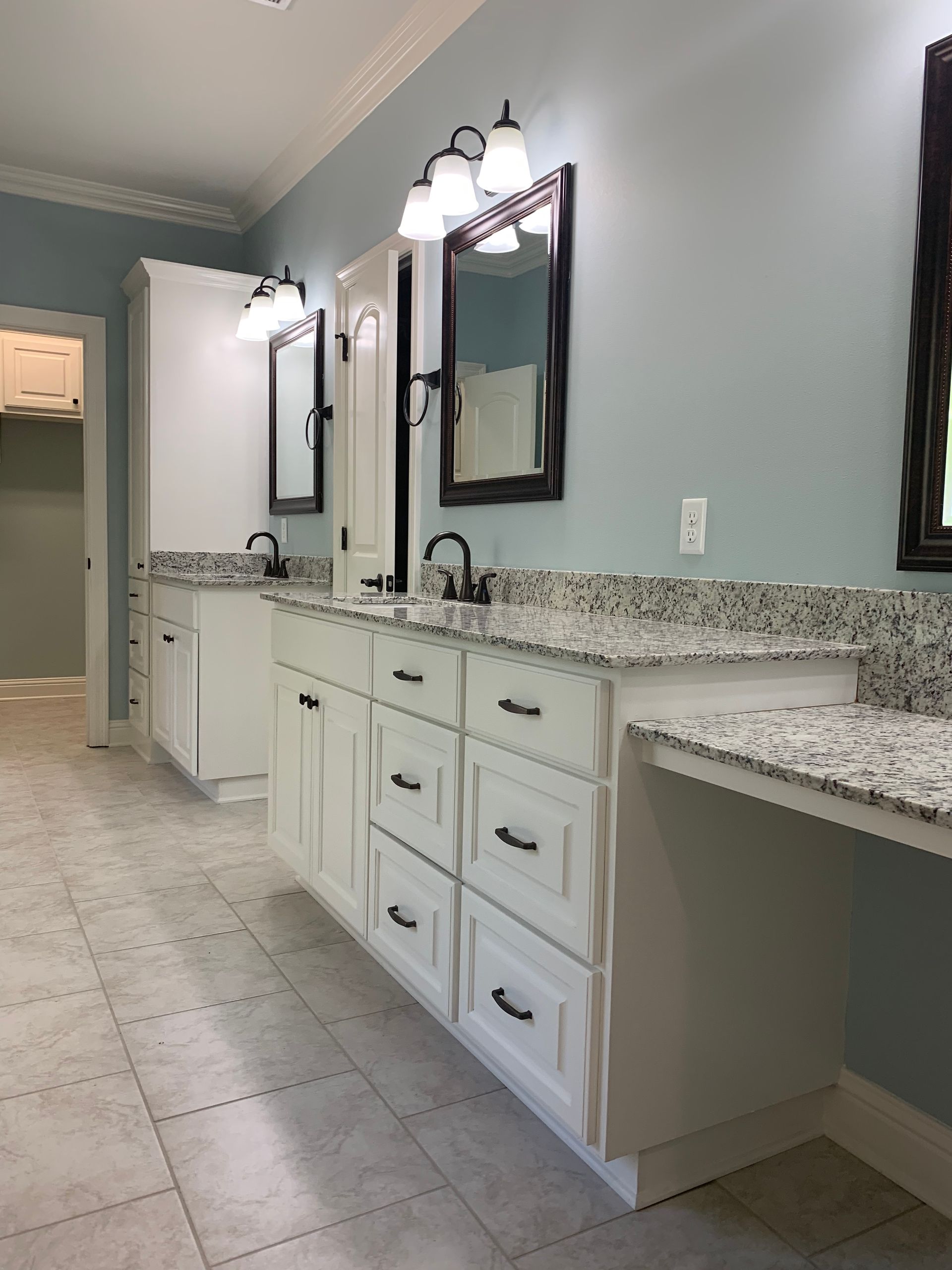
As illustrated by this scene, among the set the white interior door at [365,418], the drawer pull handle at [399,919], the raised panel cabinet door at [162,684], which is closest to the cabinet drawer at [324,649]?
the drawer pull handle at [399,919]

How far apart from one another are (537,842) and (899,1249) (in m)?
0.77

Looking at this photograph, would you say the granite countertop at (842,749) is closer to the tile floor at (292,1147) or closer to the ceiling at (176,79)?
the tile floor at (292,1147)

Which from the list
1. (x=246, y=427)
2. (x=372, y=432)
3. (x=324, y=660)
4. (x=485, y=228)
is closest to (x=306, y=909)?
(x=324, y=660)

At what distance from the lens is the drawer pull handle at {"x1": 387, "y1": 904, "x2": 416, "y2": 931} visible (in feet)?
6.37

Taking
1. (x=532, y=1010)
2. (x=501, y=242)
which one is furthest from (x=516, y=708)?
(x=501, y=242)

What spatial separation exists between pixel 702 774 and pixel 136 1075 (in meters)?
1.25

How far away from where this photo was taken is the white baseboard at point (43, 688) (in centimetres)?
584

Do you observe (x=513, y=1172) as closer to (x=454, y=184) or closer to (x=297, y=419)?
(x=454, y=184)

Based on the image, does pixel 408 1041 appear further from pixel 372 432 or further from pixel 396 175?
pixel 396 175

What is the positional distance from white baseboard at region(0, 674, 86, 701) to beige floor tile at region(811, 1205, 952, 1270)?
5316 mm

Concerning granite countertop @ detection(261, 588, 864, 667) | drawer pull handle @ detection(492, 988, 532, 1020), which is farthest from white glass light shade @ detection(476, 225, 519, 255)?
drawer pull handle @ detection(492, 988, 532, 1020)

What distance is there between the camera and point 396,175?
319 cm

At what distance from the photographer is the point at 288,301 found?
384cm

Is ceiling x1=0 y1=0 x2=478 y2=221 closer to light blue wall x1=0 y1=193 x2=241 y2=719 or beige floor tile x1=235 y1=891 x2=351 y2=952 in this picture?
light blue wall x1=0 y1=193 x2=241 y2=719
